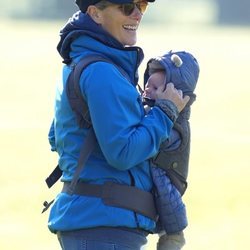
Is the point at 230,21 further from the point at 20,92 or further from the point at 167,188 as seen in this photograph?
the point at 167,188

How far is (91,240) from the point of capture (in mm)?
3770

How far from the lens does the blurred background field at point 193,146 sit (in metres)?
8.55

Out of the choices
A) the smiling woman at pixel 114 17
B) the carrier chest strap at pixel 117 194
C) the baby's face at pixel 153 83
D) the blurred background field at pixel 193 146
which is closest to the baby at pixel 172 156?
the baby's face at pixel 153 83

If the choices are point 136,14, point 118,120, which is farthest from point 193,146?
point 118,120

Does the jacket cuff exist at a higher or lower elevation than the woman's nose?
lower

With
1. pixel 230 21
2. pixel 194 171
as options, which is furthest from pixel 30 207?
pixel 230 21

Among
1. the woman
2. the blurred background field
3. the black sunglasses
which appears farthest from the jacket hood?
the blurred background field

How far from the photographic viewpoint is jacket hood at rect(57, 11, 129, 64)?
3846 mm

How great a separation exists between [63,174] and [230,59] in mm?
26386

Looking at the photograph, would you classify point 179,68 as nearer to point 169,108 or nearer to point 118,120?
point 169,108

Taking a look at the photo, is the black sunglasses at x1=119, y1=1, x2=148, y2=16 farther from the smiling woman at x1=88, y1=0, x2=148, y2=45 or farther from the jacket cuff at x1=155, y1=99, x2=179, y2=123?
the jacket cuff at x1=155, y1=99, x2=179, y2=123

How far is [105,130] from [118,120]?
0.05m

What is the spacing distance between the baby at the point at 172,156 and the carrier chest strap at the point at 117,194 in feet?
0.38

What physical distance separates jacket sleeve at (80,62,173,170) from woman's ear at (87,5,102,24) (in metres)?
0.24
